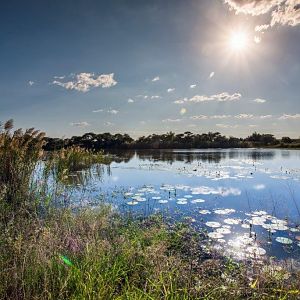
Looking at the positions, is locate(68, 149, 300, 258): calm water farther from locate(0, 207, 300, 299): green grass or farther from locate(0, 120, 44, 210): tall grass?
locate(0, 120, 44, 210): tall grass

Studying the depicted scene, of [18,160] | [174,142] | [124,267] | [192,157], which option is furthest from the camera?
[174,142]

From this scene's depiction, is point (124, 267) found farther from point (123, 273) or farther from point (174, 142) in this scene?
point (174, 142)

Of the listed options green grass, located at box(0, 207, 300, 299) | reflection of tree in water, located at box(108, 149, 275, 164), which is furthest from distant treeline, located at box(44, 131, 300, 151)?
green grass, located at box(0, 207, 300, 299)

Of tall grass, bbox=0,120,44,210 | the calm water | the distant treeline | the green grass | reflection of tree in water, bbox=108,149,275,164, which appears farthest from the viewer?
the distant treeline

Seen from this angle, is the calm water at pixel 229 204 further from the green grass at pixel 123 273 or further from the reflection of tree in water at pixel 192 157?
the reflection of tree in water at pixel 192 157

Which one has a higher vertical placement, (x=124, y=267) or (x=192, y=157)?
(x=192, y=157)

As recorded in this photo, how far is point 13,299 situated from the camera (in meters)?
3.33

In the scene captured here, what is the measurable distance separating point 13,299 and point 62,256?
0.69 meters

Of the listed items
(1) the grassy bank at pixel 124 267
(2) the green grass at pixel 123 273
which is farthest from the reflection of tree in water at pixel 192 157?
(2) the green grass at pixel 123 273

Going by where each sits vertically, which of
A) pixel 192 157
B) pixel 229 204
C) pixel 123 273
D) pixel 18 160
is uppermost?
pixel 18 160

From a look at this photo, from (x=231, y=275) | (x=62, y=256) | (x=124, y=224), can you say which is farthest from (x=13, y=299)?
(x=124, y=224)

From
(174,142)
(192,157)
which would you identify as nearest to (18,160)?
(192,157)

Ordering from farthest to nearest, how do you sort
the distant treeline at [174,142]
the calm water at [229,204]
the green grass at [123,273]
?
the distant treeline at [174,142]
the calm water at [229,204]
the green grass at [123,273]

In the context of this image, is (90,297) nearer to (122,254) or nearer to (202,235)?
(122,254)
